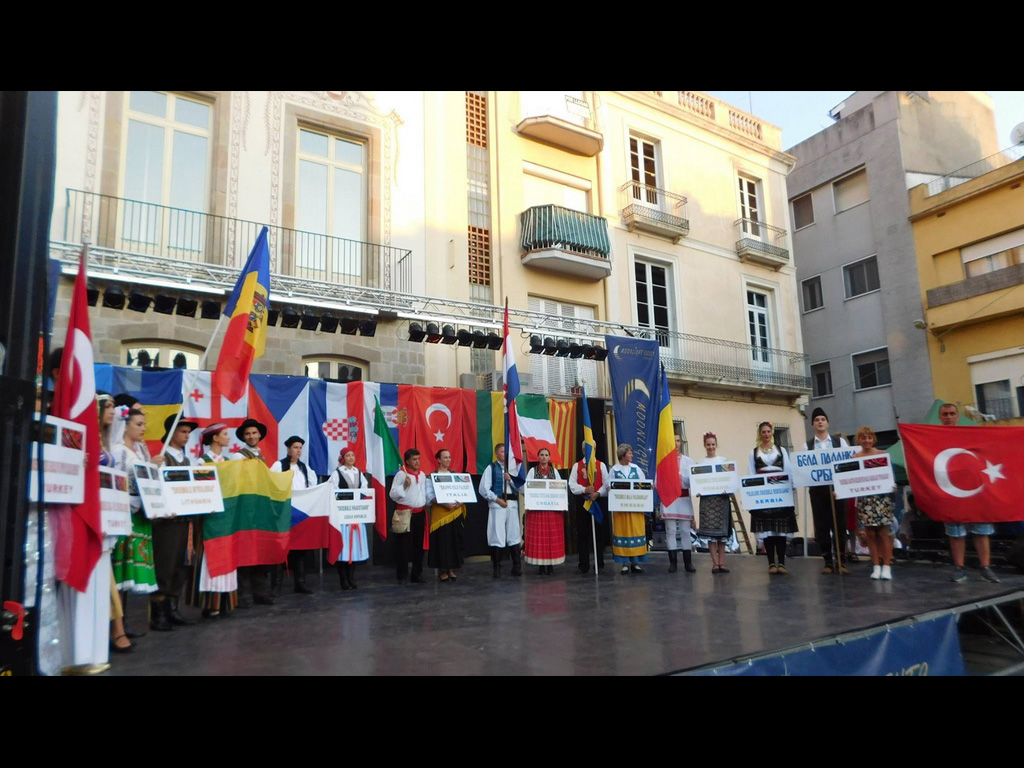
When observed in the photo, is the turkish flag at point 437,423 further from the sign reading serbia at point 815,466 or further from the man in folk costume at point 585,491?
the sign reading serbia at point 815,466

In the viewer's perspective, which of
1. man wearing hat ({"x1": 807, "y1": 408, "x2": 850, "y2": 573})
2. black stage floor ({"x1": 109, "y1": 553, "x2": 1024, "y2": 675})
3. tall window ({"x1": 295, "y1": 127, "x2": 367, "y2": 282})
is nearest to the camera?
black stage floor ({"x1": 109, "y1": 553, "x2": 1024, "y2": 675})

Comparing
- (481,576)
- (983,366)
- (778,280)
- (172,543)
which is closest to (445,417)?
(481,576)

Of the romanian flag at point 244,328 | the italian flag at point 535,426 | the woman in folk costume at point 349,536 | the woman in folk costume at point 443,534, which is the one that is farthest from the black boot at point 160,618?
the italian flag at point 535,426

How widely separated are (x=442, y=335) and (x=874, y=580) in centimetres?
802

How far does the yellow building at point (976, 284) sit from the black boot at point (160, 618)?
1981cm

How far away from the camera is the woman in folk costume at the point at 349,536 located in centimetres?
871

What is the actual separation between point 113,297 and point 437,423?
5.26m

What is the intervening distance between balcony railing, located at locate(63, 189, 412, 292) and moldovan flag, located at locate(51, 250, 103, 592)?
794 centimetres

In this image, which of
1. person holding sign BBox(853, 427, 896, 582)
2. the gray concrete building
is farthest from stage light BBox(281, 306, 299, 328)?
the gray concrete building

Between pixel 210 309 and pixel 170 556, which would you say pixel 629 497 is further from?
pixel 210 309

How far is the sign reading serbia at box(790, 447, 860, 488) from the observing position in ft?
28.5

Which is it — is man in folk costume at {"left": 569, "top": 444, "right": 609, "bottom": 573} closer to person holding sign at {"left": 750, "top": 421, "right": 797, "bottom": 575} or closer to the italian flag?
person holding sign at {"left": 750, "top": 421, "right": 797, "bottom": 575}

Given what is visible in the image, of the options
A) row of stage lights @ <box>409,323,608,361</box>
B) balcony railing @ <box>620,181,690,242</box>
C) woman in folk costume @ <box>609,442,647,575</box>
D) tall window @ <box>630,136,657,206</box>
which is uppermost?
tall window @ <box>630,136,657,206</box>
